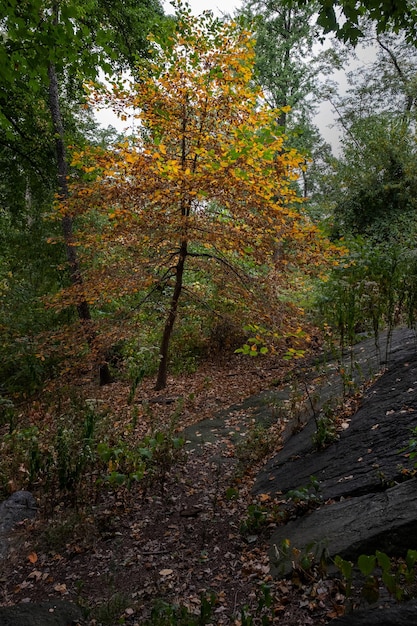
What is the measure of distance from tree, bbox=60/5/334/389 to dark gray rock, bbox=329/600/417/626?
4.74 meters

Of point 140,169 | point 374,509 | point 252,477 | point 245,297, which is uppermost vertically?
point 140,169

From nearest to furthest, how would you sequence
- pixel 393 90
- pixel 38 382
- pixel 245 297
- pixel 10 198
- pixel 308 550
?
pixel 308 550 → pixel 245 297 → pixel 38 382 → pixel 10 198 → pixel 393 90

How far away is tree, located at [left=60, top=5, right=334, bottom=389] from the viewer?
19.9 feet

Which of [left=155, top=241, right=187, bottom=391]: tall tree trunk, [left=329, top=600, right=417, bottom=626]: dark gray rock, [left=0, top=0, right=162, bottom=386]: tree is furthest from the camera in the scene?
[left=155, top=241, right=187, bottom=391]: tall tree trunk

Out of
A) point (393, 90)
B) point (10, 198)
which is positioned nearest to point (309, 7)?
point (393, 90)

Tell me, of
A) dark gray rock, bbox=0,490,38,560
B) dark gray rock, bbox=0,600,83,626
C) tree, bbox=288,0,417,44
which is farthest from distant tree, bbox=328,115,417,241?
dark gray rock, bbox=0,600,83,626

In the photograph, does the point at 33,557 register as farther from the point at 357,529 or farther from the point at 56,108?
the point at 56,108

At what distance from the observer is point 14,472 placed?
5164mm

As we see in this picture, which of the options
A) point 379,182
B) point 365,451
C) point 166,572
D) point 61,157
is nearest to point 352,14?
point 365,451

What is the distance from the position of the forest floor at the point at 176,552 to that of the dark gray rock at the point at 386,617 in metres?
0.50

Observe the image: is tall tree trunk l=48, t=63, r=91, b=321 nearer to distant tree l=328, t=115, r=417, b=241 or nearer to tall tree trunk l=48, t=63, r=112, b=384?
tall tree trunk l=48, t=63, r=112, b=384

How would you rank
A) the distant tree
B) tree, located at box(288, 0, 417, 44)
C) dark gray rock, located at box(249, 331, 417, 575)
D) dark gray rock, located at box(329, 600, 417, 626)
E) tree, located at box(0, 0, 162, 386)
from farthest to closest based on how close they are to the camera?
1. the distant tree
2. tree, located at box(0, 0, 162, 386)
3. dark gray rock, located at box(249, 331, 417, 575)
4. tree, located at box(288, 0, 417, 44)
5. dark gray rock, located at box(329, 600, 417, 626)

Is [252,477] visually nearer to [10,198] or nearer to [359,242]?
[359,242]

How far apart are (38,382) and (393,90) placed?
78.4 feet
